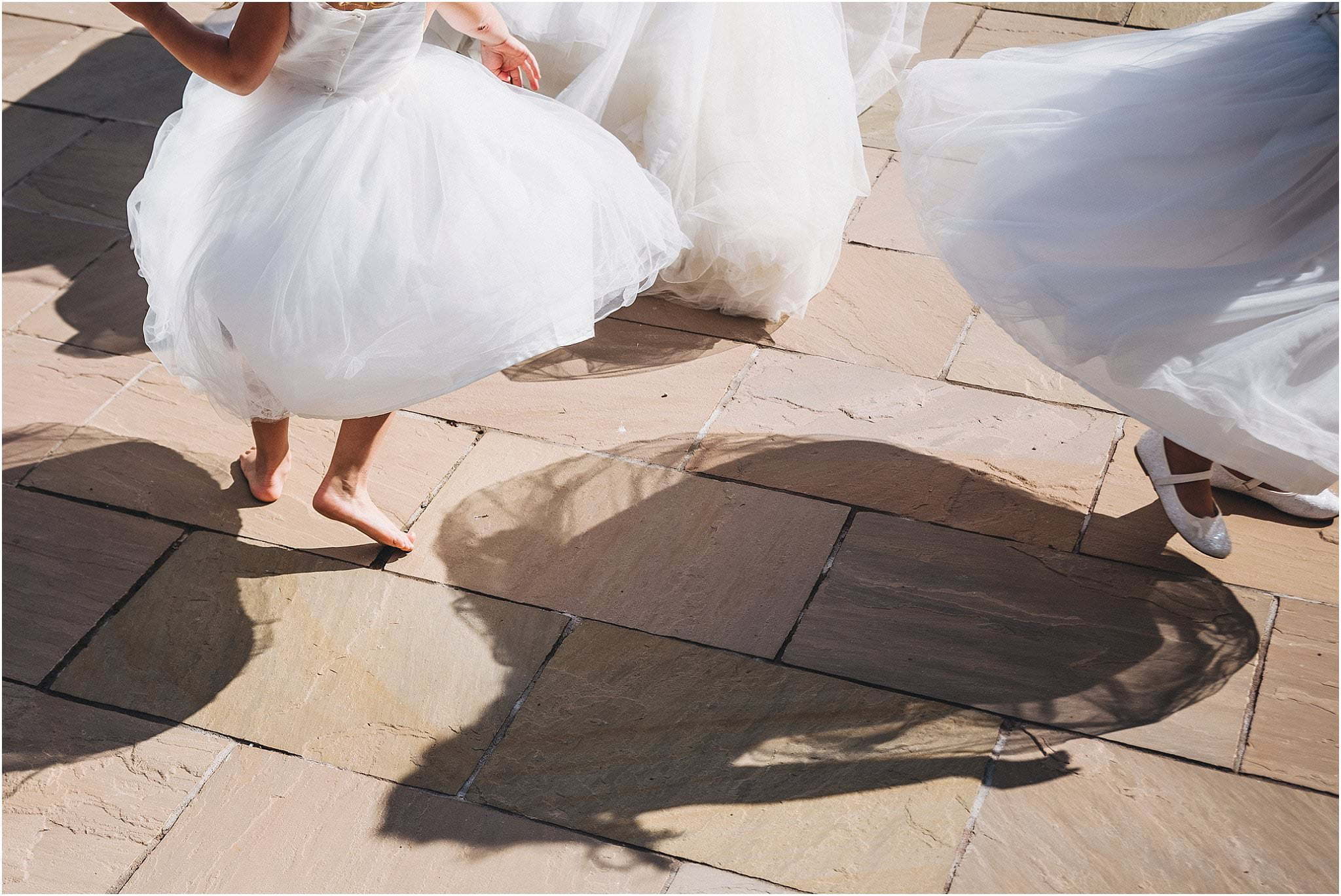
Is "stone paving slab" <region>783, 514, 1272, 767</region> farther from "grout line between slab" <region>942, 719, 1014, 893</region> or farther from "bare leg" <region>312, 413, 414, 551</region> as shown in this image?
"bare leg" <region>312, 413, 414, 551</region>

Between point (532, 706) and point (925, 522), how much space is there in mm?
1054

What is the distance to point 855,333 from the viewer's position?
354 cm

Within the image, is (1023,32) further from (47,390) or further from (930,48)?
(47,390)

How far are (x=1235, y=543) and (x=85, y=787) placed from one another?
2625 millimetres

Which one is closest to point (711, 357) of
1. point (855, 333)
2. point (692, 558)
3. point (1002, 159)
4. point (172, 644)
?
point (855, 333)

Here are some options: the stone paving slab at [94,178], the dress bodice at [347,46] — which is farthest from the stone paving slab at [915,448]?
the stone paving slab at [94,178]

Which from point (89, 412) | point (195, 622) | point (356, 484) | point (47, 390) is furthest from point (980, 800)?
point (47, 390)

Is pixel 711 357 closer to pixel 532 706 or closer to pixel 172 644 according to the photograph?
pixel 532 706

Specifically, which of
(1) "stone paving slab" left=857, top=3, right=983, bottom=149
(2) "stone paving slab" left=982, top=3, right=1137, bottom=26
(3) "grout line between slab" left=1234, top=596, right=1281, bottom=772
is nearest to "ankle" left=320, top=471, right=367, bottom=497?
(3) "grout line between slab" left=1234, top=596, right=1281, bottom=772

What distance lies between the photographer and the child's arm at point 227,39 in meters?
2.24

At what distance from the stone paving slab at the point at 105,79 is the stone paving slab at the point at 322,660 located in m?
2.53

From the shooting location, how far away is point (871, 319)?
360 cm

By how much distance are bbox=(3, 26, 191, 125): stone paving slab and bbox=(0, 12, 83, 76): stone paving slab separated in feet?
0.11

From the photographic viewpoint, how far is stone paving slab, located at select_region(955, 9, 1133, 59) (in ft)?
15.4
